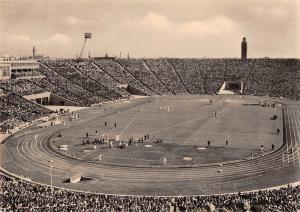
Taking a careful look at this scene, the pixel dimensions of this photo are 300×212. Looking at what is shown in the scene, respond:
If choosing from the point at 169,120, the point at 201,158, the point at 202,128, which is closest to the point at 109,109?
the point at 169,120

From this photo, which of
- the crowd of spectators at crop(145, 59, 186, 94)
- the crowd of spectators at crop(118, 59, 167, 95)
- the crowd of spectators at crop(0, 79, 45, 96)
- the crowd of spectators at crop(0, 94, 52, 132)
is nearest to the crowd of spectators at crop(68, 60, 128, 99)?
the crowd of spectators at crop(118, 59, 167, 95)

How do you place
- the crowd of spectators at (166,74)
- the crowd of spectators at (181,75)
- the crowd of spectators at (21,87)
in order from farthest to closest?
1. the crowd of spectators at (166,74)
2. the crowd of spectators at (181,75)
3. the crowd of spectators at (21,87)

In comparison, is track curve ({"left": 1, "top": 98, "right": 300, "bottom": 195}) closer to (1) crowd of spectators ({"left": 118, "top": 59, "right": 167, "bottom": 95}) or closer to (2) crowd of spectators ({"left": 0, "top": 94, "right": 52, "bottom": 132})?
(2) crowd of spectators ({"left": 0, "top": 94, "right": 52, "bottom": 132})

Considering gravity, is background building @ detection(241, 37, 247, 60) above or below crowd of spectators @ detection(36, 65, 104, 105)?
above

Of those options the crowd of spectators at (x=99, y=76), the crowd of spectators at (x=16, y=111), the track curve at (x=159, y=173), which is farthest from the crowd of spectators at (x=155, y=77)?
the track curve at (x=159, y=173)

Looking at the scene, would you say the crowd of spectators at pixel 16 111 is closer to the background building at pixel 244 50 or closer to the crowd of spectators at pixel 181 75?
the crowd of spectators at pixel 181 75

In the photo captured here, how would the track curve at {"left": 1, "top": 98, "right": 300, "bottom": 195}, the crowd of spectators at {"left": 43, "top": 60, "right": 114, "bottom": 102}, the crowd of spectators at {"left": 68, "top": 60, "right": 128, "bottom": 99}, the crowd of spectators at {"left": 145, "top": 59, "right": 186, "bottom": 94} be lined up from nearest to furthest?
the track curve at {"left": 1, "top": 98, "right": 300, "bottom": 195} < the crowd of spectators at {"left": 43, "top": 60, "right": 114, "bottom": 102} < the crowd of spectators at {"left": 68, "top": 60, "right": 128, "bottom": 99} < the crowd of spectators at {"left": 145, "top": 59, "right": 186, "bottom": 94}
